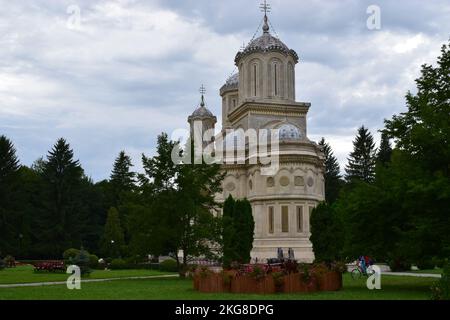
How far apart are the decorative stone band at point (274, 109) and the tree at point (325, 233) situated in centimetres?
1622

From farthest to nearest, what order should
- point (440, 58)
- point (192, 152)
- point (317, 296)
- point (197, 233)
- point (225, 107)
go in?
point (225, 107) < point (192, 152) < point (197, 233) < point (440, 58) < point (317, 296)

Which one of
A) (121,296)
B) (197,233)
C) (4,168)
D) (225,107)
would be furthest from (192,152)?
(225,107)

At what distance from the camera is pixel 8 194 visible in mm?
57281

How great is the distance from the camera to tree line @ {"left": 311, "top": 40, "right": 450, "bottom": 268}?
1836 centimetres

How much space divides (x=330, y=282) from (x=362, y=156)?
52.3 m

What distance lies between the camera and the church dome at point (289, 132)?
163ft

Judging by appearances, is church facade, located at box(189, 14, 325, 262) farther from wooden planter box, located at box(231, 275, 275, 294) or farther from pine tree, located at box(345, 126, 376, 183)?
wooden planter box, located at box(231, 275, 275, 294)

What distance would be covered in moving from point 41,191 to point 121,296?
154 ft

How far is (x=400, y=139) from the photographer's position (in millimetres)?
20922

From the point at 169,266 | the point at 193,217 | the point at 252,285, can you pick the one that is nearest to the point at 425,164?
the point at 252,285

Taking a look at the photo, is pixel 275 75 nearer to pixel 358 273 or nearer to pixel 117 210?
pixel 117 210

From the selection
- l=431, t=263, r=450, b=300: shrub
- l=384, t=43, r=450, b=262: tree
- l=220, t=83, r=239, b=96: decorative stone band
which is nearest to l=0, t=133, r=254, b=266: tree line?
l=384, t=43, r=450, b=262: tree

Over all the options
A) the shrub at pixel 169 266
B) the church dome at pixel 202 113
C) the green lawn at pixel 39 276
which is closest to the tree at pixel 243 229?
the shrub at pixel 169 266
